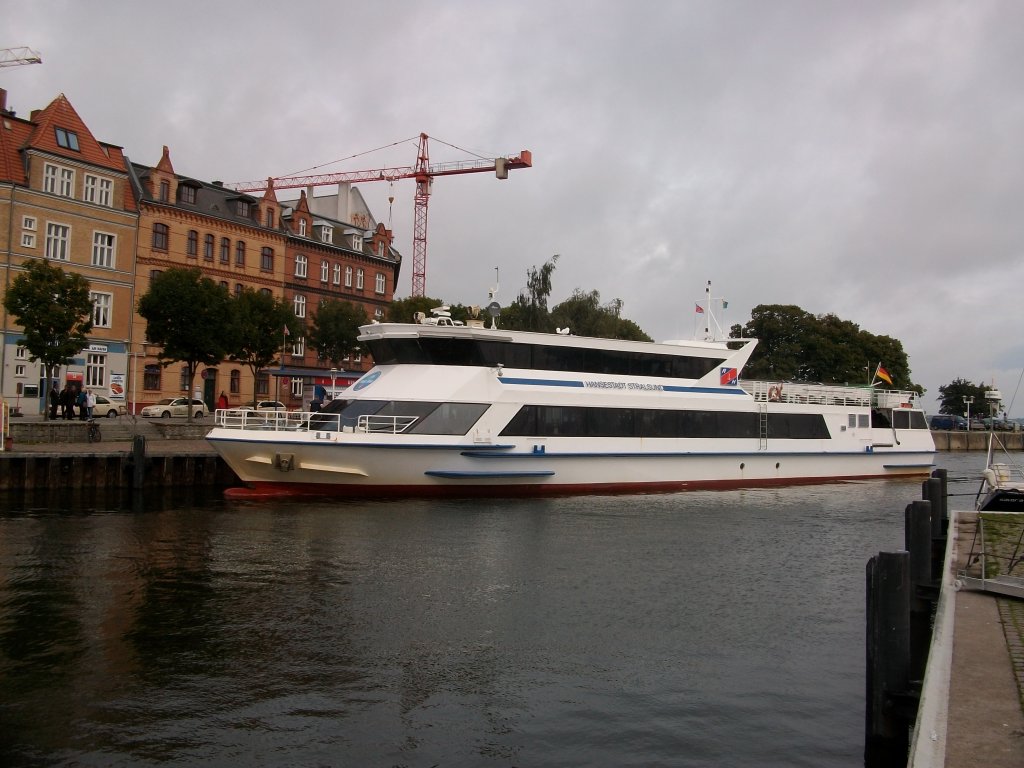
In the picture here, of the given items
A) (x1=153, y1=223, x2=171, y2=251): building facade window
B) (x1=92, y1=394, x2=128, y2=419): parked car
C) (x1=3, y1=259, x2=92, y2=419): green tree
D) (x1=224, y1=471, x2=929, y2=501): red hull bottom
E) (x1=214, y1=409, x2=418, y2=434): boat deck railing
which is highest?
(x1=153, y1=223, x2=171, y2=251): building facade window

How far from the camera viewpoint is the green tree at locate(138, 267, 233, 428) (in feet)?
108

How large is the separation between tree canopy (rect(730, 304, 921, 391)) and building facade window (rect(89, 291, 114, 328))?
168ft

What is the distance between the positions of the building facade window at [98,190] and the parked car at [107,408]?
981cm

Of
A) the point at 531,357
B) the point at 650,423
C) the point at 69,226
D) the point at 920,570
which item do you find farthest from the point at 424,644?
the point at 69,226

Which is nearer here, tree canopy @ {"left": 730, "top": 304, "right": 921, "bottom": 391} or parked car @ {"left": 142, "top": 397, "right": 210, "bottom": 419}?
parked car @ {"left": 142, "top": 397, "right": 210, "bottom": 419}

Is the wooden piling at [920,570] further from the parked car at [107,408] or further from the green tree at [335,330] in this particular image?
the green tree at [335,330]

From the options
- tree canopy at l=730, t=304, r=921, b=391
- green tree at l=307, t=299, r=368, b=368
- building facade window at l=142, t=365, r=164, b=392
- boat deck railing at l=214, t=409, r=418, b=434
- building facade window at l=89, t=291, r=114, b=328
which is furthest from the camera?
tree canopy at l=730, t=304, r=921, b=391

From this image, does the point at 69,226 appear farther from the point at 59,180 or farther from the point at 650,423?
the point at 650,423

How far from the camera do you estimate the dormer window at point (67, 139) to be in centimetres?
3966

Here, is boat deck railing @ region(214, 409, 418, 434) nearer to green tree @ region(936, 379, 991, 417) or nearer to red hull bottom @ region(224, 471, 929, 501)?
red hull bottom @ region(224, 471, 929, 501)

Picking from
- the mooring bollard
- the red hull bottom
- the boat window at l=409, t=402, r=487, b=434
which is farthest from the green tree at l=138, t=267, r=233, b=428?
the mooring bollard

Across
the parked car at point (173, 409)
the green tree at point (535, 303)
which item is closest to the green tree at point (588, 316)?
the green tree at point (535, 303)

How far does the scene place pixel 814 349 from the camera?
73.5 metres

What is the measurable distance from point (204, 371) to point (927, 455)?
1407 inches
